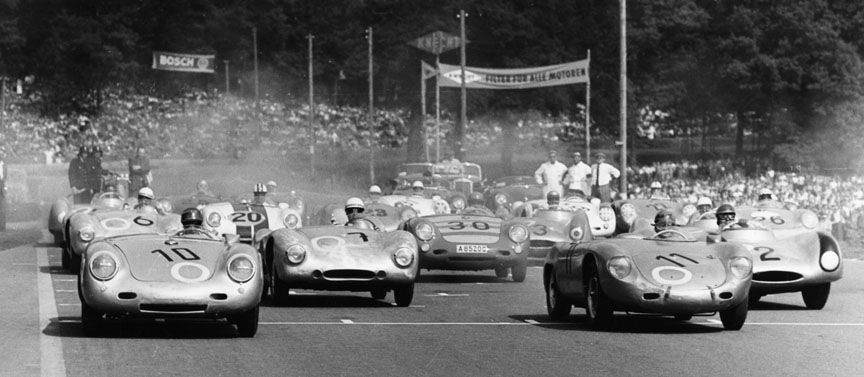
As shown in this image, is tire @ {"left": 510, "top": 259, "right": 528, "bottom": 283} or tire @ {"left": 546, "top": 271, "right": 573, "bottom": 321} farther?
tire @ {"left": 510, "top": 259, "right": 528, "bottom": 283}

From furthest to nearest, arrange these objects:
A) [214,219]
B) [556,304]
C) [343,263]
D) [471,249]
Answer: [214,219]
[471,249]
[343,263]
[556,304]

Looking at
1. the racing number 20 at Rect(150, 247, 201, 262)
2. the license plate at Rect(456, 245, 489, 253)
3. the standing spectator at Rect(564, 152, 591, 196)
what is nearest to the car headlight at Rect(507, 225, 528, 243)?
the license plate at Rect(456, 245, 489, 253)

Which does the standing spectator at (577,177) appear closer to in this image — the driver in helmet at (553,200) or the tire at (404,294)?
the driver in helmet at (553,200)

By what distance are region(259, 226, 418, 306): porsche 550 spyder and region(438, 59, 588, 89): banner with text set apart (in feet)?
133

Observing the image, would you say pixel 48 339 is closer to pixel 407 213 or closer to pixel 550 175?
pixel 407 213

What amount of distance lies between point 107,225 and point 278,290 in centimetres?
521

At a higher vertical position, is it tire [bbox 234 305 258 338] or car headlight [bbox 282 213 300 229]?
car headlight [bbox 282 213 300 229]

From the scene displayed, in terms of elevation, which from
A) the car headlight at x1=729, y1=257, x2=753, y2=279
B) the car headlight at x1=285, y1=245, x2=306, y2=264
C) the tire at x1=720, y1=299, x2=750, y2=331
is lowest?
the tire at x1=720, y1=299, x2=750, y2=331

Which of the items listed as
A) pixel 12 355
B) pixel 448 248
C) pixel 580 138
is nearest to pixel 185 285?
pixel 12 355

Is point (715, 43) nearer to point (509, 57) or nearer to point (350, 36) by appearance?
point (509, 57)

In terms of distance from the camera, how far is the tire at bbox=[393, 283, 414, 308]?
1694cm

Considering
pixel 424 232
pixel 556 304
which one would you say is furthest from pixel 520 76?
pixel 556 304

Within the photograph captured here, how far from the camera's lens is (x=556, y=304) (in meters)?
15.3

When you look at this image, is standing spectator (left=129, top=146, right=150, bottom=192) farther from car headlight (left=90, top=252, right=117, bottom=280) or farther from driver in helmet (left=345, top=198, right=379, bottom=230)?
car headlight (left=90, top=252, right=117, bottom=280)
